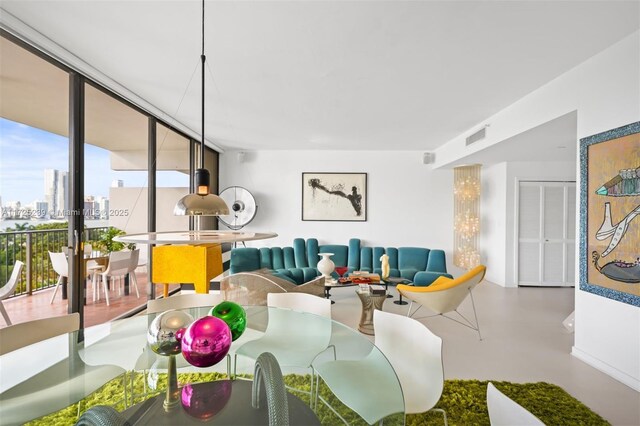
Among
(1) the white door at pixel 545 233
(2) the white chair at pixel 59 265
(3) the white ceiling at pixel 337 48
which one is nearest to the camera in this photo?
(3) the white ceiling at pixel 337 48

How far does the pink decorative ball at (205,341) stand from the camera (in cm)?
98

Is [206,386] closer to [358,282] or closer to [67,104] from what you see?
[358,282]

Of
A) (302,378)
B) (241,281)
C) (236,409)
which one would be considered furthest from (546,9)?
(241,281)

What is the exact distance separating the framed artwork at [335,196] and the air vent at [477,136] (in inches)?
84.2

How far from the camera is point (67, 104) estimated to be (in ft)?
8.73

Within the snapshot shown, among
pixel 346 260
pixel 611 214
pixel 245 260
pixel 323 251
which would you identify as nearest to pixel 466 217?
pixel 346 260

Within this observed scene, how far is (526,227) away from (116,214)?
6326 millimetres

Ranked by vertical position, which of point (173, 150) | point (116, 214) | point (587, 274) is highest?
point (173, 150)

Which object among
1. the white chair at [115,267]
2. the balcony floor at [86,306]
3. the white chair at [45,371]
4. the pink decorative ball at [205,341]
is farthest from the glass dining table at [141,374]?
the white chair at [115,267]

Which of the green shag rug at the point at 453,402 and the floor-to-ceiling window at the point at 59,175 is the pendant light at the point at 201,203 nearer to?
the green shag rug at the point at 453,402

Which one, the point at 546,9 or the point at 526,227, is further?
the point at 526,227

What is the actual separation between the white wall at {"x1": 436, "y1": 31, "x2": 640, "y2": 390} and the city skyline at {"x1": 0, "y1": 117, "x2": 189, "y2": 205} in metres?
4.60

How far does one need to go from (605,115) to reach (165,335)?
136 inches

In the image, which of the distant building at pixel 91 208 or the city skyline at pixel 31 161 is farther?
the distant building at pixel 91 208
